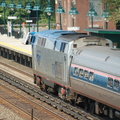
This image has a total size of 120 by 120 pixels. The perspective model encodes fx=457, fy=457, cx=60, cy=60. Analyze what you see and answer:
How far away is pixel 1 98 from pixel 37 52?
3282mm

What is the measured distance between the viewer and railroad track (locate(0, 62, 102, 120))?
67.9 feet

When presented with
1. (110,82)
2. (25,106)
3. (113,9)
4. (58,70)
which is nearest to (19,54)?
(113,9)

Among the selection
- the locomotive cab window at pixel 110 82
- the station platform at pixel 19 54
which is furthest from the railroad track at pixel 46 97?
the station platform at pixel 19 54

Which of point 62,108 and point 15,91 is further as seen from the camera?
point 15,91

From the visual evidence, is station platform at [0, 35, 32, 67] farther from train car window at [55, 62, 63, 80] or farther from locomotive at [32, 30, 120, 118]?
train car window at [55, 62, 63, 80]

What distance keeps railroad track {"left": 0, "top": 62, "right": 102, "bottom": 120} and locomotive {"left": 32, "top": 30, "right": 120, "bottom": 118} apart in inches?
15.1

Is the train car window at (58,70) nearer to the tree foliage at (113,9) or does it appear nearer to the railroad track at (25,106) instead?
the railroad track at (25,106)

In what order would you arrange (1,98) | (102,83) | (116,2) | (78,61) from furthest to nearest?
(116,2), (1,98), (78,61), (102,83)

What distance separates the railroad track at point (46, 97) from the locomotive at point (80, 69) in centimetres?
38

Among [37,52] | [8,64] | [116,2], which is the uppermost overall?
[116,2]

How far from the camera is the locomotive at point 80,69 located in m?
18.2

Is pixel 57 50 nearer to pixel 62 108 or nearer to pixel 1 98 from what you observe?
pixel 62 108

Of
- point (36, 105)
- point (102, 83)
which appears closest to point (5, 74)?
point (36, 105)

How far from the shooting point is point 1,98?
25.5 metres
